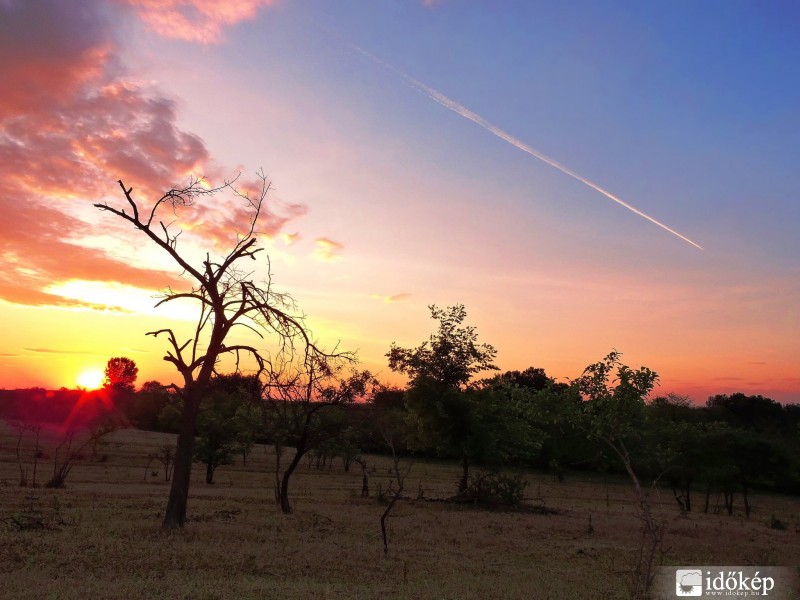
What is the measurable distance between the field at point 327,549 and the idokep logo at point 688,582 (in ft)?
5.12

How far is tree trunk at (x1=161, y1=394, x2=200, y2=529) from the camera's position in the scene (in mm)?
18984

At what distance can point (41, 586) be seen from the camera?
37.0ft

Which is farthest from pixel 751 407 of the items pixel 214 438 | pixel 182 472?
pixel 182 472

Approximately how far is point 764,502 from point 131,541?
6987 centimetres

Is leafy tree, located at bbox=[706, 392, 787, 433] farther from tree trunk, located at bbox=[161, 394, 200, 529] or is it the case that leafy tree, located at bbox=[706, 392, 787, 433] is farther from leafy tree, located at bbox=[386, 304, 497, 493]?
tree trunk, located at bbox=[161, 394, 200, 529]

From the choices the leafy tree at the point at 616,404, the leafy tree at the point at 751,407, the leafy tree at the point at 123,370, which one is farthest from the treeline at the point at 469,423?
the leafy tree at the point at 123,370

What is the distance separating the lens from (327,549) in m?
18.1

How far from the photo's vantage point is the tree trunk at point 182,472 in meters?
19.0

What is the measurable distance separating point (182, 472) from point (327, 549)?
18.0ft

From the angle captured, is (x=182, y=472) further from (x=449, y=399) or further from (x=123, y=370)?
(x=123, y=370)

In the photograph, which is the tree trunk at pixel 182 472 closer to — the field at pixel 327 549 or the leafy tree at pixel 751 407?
the field at pixel 327 549

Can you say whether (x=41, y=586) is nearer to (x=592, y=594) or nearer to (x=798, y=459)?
(x=592, y=594)

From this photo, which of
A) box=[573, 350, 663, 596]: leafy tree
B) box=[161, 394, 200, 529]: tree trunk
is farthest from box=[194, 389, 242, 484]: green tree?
box=[573, 350, 663, 596]: leafy tree

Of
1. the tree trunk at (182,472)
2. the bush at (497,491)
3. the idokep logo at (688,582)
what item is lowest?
the bush at (497,491)
